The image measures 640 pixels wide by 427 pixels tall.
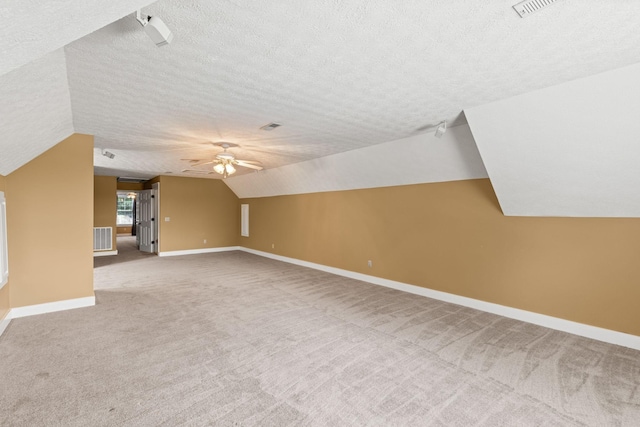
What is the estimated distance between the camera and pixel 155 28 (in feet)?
5.37

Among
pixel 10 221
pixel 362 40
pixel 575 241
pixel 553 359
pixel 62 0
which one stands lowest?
pixel 553 359

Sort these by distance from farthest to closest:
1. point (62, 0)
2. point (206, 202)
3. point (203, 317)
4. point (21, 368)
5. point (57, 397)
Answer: point (206, 202) → point (203, 317) → point (21, 368) → point (57, 397) → point (62, 0)

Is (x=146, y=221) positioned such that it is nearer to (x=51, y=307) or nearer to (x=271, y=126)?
(x=51, y=307)

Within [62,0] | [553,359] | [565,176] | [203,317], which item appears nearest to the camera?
[62,0]

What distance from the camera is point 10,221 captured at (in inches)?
148

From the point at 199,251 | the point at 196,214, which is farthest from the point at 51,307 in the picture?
the point at 196,214

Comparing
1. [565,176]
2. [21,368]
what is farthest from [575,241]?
[21,368]

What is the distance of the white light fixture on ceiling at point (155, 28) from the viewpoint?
161cm

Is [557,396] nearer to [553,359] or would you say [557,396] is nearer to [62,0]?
[553,359]

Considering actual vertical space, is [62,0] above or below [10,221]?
above

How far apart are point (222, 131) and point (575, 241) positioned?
15.6ft

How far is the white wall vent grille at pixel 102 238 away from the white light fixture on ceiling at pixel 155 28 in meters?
9.19

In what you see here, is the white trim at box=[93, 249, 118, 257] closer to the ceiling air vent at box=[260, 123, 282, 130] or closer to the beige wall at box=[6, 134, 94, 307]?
the beige wall at box=[6, 134, 94, 307]

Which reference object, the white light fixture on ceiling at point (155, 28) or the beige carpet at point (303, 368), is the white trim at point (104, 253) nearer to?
the beige carpet at point (303, 368)
